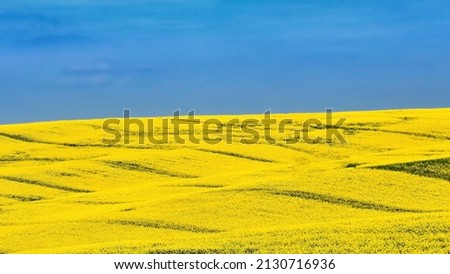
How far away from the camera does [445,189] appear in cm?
2616

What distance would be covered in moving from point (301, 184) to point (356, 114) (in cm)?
3391

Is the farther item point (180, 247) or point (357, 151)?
point (357, 151)

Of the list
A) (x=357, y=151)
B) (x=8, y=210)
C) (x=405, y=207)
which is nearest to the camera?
(x=405, y=207)

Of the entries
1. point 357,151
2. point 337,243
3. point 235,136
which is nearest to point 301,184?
point 337,243

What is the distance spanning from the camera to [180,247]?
16875 mm

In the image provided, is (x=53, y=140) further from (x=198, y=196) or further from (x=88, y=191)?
(x=198, y=196)

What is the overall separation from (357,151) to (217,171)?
9.55 meters

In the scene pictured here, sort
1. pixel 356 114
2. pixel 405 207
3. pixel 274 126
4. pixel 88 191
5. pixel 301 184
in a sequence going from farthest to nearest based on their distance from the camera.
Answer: pixel 356 114 < pixel 274 126 < pixel 88 191 < pixel 301 184 < pixel 405 207

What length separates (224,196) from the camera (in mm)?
25297

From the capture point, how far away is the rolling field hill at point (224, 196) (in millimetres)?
17266

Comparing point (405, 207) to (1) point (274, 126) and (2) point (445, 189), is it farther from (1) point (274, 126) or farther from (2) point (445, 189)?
(1) point (274, 126)

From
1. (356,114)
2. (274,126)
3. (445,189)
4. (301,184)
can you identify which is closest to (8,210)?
(301,184)

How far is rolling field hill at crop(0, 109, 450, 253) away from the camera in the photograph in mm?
17266

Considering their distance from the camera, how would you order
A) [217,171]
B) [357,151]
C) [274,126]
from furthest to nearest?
[274,126], [357,151], [217,171]
